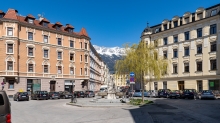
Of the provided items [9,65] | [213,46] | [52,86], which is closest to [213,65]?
[213,46]

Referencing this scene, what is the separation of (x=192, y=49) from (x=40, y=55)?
101 ft

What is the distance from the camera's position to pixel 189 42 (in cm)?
4378

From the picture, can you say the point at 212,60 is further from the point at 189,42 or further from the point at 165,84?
the point at 165,84

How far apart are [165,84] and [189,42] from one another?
11.0 metres

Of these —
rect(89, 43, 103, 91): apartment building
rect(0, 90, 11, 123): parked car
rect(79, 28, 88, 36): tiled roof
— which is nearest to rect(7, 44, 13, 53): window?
rect(79, 28, 88, 36): tiled roof

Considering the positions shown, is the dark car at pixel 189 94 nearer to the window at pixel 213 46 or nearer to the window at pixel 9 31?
the window at pixel 213 46

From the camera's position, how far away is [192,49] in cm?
4309

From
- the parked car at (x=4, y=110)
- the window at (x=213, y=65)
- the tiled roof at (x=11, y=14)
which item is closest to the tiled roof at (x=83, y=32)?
the tiled roof at (x=11, y=14)

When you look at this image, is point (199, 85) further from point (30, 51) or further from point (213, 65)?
point (30, 51)

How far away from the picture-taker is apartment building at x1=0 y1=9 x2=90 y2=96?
3769 centimetres

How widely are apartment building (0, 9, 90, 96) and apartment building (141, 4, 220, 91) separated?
58.6 ft

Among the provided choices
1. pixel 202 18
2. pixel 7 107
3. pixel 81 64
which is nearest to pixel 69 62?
pixel 81 64

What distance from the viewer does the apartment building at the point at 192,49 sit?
1548 inches

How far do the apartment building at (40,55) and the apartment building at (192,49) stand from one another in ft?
58.6
